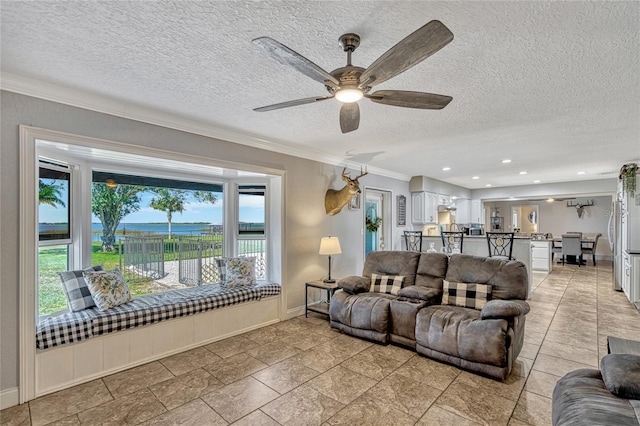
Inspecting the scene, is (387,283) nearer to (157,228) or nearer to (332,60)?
(332,60)

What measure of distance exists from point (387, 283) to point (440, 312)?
0.90 m

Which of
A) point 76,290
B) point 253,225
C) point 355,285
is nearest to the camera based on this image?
point 76,290

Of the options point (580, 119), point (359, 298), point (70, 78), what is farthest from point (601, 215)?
point (70, 78)

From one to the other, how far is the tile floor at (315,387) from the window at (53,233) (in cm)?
99

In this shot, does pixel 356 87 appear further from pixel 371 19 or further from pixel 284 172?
pixel 284 172

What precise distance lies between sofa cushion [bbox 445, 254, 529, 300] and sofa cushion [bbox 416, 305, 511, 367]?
0.37 meters

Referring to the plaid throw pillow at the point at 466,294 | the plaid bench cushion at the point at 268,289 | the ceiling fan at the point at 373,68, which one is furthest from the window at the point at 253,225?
the ceiling fan at the point at 373,68

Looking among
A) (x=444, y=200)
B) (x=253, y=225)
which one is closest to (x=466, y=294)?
(x=253, y=225)

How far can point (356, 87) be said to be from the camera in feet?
5.91

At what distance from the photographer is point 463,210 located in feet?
32.8

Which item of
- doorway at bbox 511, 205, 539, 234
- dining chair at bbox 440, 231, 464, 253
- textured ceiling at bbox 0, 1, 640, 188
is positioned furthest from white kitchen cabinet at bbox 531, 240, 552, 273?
doorway at bbox 511, 205, 539, 234

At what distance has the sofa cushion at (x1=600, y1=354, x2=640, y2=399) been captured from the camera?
1.55 meters

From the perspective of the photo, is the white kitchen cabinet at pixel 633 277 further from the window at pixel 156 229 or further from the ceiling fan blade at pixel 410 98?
the window at pixel 156 229

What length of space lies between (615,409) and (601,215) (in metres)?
12.7
